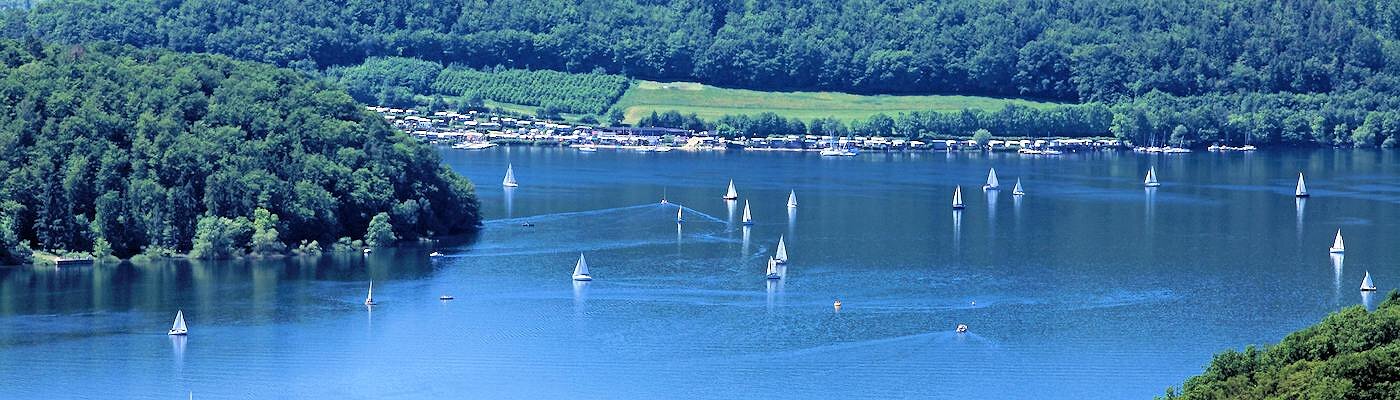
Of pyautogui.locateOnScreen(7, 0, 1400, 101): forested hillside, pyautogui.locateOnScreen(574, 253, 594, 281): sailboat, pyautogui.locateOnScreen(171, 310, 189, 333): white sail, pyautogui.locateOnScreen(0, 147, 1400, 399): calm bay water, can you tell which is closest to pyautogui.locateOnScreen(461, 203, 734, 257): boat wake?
pyautogui.locateOnScreen(0, 147, 1400, 399): calm bay water

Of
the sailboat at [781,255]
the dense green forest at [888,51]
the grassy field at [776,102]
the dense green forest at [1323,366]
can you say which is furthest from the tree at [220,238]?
the grassy field at [776,102]

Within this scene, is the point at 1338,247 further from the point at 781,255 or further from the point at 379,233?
the point at 379,233

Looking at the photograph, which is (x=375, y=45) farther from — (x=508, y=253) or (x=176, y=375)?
(x=176, y=375)

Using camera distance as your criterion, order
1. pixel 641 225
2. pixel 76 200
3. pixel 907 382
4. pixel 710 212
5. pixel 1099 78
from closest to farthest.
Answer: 1. pixel 907 382
2. pixel 76 200
3. pixel 641 225
4. pixel 710 212
5. pixel 1099 78

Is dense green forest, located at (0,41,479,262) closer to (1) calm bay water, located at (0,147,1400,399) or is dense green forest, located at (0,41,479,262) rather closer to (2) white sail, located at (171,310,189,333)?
(1) calm bay water, located at (0,147,1400,399)

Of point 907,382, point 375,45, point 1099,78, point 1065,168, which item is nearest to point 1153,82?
point 1099,78

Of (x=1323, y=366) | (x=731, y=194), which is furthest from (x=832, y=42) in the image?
(x=1323, y=366)

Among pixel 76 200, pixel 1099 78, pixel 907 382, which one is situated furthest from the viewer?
pixel 1099 78
